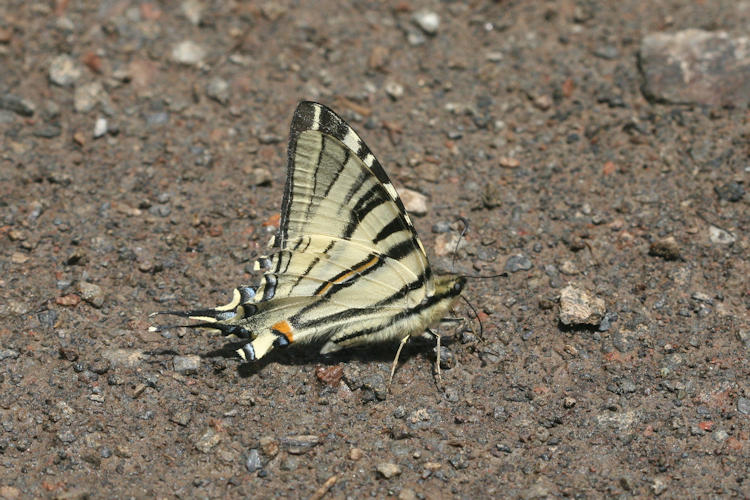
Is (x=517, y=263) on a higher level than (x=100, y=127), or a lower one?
lower

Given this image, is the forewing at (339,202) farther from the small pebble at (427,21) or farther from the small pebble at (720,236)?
the small pebble at (427,21)

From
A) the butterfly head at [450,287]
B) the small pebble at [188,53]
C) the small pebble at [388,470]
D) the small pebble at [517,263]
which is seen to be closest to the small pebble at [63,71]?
the small pebble at [188,53]

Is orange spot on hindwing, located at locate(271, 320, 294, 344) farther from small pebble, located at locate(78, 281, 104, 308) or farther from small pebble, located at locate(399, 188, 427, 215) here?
small pebble, located at locate(399, 188, 427, 215)

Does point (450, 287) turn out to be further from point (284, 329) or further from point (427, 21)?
point (427, 21)

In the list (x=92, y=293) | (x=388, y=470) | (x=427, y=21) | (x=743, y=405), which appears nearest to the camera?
(x=388, y=470)

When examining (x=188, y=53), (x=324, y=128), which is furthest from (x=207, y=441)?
(x=188, y=53)

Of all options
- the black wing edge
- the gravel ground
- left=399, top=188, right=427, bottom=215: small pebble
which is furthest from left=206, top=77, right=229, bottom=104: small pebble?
the black wing edge

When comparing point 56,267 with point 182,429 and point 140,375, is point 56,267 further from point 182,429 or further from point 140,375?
point 182,429

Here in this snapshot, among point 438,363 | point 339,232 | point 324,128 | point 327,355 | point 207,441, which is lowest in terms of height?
point 207,441
